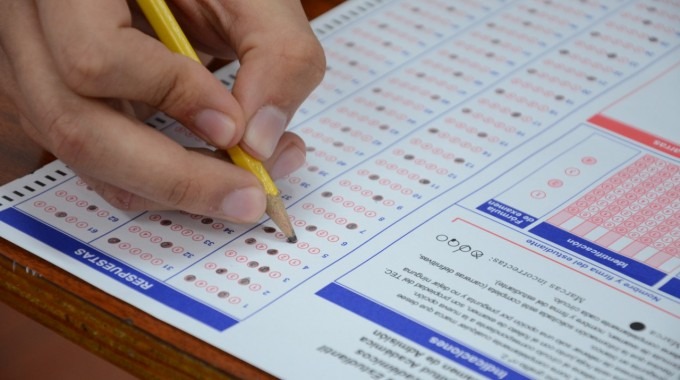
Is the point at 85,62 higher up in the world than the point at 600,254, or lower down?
higher up

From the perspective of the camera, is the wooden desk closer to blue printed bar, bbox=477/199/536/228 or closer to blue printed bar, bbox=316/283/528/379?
blue printed bar, bbox=316/283/528/379

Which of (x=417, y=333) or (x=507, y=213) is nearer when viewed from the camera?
(x=417, y=333)

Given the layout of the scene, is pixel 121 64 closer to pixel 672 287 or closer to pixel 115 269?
pixel 115 269

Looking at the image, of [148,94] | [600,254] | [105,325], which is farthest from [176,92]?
[600,254]

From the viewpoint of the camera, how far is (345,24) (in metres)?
1.01

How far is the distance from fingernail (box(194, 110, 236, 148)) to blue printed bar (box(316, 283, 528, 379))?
0.11 m

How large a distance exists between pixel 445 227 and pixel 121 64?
0.23 meters

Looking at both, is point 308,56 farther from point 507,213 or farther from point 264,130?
point 507,213

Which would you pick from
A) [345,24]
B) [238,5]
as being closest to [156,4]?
[238,5]

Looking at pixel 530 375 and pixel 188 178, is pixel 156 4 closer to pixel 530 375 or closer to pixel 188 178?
pixel 188 178

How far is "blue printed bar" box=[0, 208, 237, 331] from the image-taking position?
0.66 metres

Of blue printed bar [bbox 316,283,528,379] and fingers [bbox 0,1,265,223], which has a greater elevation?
fingers [bbox 0,1,265,223]

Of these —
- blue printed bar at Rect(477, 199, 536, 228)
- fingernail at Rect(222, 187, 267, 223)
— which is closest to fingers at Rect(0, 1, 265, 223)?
fingernail at Rect(222, 187, 267, 223)

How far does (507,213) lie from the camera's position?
75 cm
